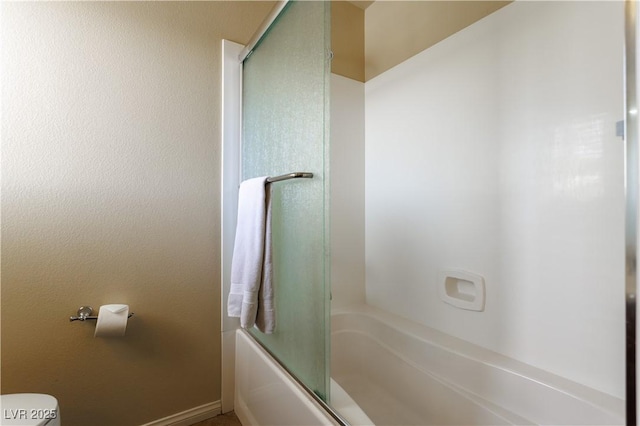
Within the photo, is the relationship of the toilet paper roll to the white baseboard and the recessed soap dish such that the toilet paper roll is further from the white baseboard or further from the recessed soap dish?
the recessed soap dish

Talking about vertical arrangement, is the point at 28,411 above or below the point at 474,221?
below

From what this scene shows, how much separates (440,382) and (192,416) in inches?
47.5

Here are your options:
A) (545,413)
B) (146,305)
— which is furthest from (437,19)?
(146,305)

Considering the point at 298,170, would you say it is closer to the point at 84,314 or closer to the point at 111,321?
the point at 111,321

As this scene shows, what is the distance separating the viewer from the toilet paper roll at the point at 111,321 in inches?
45.2

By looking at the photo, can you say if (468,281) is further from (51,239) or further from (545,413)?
(51,239)

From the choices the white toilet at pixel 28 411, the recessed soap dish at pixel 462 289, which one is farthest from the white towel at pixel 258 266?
the recessed soap dish at pixel 462 289

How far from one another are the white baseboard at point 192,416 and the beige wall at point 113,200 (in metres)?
0.03

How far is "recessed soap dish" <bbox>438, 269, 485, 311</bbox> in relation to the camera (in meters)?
1.39

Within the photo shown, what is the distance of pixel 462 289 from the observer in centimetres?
150

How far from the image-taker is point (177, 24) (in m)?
1.40

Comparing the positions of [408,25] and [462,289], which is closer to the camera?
[462,289]

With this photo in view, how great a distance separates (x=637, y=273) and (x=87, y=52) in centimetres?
180

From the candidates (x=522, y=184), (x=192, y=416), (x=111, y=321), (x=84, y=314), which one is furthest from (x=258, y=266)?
(x=522, y=184)
